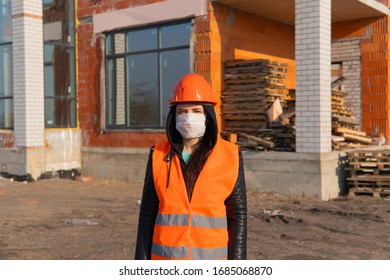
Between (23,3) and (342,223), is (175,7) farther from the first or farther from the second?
(342,223)

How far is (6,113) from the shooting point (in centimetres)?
1499

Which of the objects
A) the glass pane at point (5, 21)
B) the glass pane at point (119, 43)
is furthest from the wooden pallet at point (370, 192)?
the glass pane at point (5, 21)

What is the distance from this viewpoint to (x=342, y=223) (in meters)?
8.47

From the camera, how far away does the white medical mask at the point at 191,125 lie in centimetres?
297

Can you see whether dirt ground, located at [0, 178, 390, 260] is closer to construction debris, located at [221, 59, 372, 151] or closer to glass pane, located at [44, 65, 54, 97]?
construction debris, located at [221, 59, 372, 151]

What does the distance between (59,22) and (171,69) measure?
424cm

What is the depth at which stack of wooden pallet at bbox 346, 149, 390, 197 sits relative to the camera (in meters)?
10.8

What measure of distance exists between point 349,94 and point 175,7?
228 inches

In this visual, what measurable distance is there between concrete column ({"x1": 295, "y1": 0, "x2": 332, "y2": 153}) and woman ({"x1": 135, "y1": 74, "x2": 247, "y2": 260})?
7851 mm

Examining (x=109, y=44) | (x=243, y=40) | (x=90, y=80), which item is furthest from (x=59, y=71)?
(x=243, y=40)

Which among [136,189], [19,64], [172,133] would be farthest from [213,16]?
[172,133]

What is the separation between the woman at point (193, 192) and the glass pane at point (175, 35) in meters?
10.0

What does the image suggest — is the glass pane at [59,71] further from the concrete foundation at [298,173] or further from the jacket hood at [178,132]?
the jacket hood at [178,132]

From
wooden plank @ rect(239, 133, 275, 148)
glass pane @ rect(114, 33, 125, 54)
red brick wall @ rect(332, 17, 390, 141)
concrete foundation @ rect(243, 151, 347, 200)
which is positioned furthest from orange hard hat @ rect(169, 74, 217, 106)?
red brick wall @ rect(332, 17, 390, 141)
